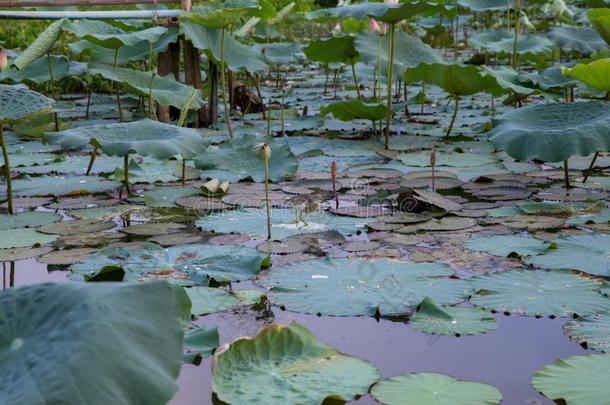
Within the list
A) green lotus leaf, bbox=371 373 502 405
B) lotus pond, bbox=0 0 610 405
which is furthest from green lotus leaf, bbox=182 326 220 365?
green lotus leaf, bbox=371 373 502 405

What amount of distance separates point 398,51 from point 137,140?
7.21ft

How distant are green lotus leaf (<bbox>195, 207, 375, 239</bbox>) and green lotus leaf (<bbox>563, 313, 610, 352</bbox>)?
3.23ft

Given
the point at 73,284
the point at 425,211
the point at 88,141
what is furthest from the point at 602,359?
the point at 88,141

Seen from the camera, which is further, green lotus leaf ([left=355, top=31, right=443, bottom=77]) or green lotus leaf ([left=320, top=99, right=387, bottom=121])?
green lotus leaf ([left=355, top=31, right=443, bottom=77])

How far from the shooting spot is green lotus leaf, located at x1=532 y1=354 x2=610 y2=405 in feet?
5.57

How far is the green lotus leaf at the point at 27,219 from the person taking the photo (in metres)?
3.08

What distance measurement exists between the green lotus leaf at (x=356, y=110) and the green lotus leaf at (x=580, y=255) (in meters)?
1.79

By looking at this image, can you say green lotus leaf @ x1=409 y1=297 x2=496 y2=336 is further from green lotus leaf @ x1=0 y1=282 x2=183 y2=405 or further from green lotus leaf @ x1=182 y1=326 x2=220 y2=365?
green lotus leaf @ x1=0 y1=282 x2=183 y2=405

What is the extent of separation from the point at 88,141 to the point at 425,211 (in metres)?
1.23

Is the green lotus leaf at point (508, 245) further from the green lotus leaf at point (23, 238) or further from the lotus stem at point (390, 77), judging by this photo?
the lotus stem at point (390, 77)

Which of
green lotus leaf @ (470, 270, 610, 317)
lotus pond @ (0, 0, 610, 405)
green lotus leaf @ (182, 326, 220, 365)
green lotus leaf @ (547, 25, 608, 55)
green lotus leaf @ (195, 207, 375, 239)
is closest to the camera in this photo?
lotus pond @ (0, 0, 610, 405)

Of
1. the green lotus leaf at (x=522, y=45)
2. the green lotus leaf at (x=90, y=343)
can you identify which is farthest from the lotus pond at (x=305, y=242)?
the green lotus leaf at (x=522, y=45)

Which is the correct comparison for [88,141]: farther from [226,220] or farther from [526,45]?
[526,45]

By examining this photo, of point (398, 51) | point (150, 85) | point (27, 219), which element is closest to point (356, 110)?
point (398, 51)
